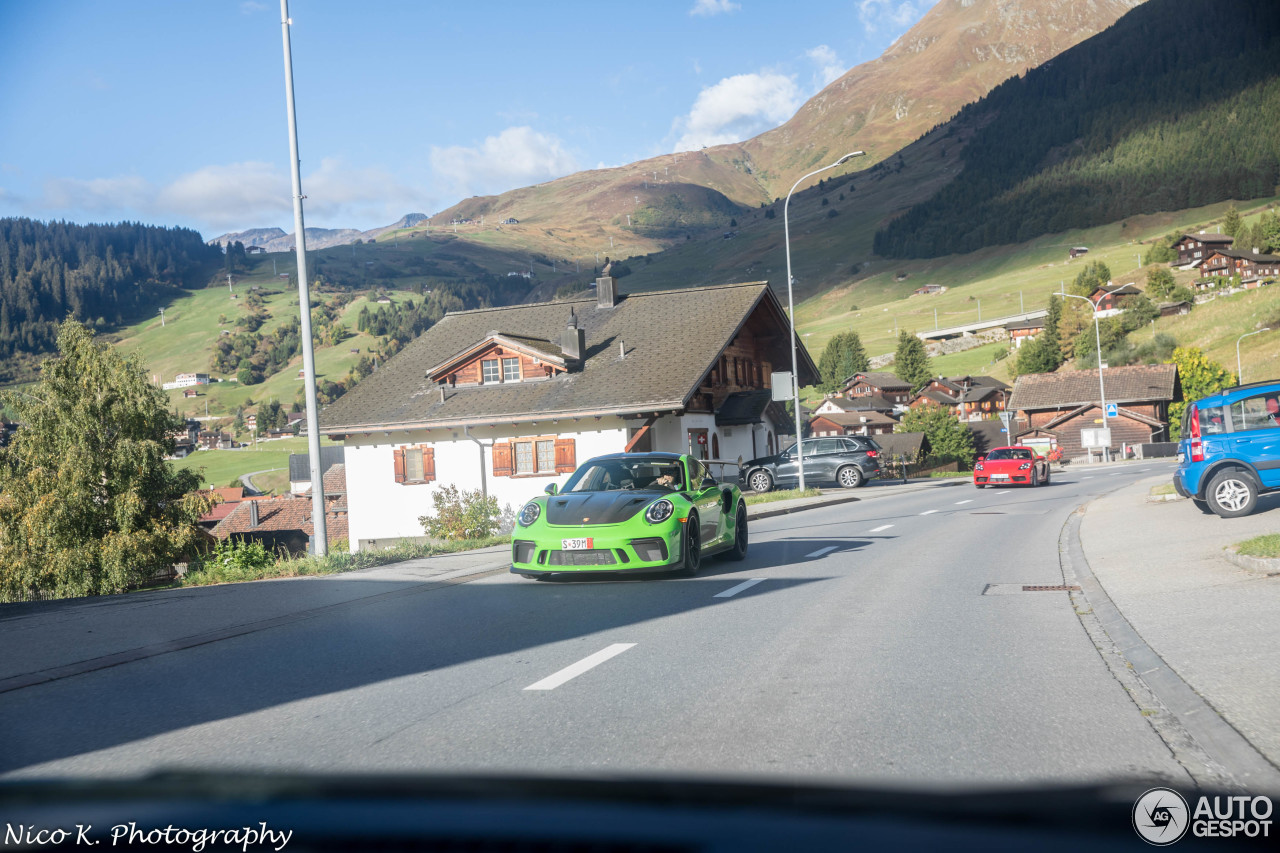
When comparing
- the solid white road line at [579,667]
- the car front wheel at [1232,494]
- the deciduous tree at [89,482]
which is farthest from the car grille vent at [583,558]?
the deciduous tree at [89,482]

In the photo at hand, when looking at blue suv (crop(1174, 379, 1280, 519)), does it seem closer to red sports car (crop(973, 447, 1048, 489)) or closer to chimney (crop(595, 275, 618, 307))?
red sports car (crop(973, 447, 1048, 489))

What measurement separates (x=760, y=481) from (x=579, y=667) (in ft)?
105

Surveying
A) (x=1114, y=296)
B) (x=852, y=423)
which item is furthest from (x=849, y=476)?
(x=1114, y=296)

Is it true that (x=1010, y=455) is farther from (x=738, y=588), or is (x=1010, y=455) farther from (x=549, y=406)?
(x=738, y=588)

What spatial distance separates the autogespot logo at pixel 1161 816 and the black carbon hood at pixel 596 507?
332 inches

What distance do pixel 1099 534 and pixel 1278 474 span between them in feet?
9.15

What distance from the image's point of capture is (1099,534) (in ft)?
56.1

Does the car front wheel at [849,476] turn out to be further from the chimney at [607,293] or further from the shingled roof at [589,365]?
the chimney at [607,293]

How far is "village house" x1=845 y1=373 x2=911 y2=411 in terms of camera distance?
137 m

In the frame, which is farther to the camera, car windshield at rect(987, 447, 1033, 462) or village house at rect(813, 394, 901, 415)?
village house at rect(813, 394, 901, 415)

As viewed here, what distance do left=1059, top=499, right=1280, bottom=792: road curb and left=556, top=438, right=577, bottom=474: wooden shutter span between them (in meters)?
27.5

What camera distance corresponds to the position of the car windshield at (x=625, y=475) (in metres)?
13.1

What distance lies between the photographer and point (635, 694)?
20.5ft

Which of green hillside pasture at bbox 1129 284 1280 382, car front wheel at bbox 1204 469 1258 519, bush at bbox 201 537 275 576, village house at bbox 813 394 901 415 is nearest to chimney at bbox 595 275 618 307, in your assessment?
bush at bbox 201 537 275 576
